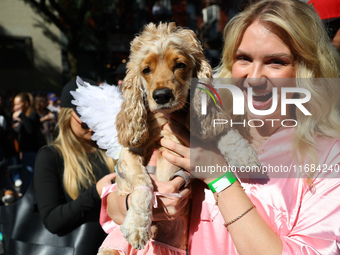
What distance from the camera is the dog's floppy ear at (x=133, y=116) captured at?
202 centimetres

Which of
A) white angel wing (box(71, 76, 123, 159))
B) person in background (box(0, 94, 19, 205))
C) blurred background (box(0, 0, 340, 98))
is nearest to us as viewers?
white angel wing (box(71, 76, 123, 159))

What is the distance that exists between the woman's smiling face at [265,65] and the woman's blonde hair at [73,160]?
1639 millimetres

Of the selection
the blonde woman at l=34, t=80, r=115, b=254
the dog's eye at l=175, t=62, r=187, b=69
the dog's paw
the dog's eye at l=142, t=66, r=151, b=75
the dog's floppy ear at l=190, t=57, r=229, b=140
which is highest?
the dog's eye at l=175, t=62, r=187, b=69

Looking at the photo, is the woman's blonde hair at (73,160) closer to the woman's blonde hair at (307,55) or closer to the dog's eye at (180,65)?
the dog's eye at (180,65)

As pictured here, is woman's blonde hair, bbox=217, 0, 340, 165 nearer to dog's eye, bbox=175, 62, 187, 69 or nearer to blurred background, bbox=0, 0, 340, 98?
dog's eye, bbox=175, 62, 187, 69

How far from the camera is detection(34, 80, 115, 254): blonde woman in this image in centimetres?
248

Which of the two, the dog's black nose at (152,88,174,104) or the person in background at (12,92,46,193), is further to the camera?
the person in background at (12,92,46,193)

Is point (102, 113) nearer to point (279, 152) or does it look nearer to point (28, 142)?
point (279, 152)

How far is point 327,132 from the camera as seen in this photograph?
167cm

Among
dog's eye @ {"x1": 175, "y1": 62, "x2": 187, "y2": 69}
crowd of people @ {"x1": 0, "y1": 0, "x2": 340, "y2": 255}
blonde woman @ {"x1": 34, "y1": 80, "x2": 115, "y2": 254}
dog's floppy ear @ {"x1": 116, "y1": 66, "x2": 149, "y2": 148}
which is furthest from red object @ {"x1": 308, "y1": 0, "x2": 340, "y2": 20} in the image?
blonde woman @ {"x1": 34, "y1": 80, "x2": 115, "y2": 254}

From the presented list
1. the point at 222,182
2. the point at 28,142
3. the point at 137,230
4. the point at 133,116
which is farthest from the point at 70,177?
the point at 28,142

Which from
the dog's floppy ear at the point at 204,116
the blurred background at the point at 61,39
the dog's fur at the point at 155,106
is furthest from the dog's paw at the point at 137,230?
the blurred background at the point at 61,39

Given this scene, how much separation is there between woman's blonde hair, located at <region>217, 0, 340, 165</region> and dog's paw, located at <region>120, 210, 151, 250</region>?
0.92 metres

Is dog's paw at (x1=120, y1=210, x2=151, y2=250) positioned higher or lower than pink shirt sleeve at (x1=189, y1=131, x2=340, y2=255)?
lower
